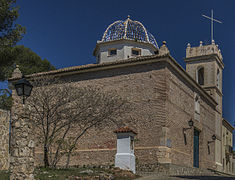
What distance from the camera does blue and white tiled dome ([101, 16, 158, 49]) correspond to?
86.7 ft

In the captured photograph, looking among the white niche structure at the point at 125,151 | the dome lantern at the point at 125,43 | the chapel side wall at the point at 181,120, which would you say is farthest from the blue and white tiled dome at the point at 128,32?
the white niche structure at the point at 125,151

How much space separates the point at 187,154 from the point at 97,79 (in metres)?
7.05

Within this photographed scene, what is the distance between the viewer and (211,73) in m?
32.5

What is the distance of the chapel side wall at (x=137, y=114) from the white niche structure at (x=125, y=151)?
3.61m

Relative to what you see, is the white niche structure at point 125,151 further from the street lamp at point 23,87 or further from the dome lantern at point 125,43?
the dome lantern at point 125,43

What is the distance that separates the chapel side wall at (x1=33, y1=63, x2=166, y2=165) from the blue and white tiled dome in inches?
244

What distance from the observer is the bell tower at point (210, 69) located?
1260 inches

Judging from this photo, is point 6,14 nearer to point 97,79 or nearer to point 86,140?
point 97,79

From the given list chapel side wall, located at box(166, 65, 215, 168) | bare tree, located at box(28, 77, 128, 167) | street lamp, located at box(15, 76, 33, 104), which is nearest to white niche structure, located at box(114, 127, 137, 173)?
bare tree, located at box(28, 77, 128, 167)

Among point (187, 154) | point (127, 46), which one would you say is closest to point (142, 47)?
point (127, 46)

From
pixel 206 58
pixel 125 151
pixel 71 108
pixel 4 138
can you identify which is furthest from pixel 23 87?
pixel 206 58

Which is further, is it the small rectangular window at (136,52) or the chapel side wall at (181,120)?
the small rectangular window at (136,52)

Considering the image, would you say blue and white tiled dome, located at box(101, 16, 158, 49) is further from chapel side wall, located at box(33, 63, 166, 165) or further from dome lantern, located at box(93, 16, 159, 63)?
chapel side wall, located at box(33, 63, 166, 165)

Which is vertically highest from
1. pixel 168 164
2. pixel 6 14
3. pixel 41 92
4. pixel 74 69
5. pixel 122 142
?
pixel 6 14
